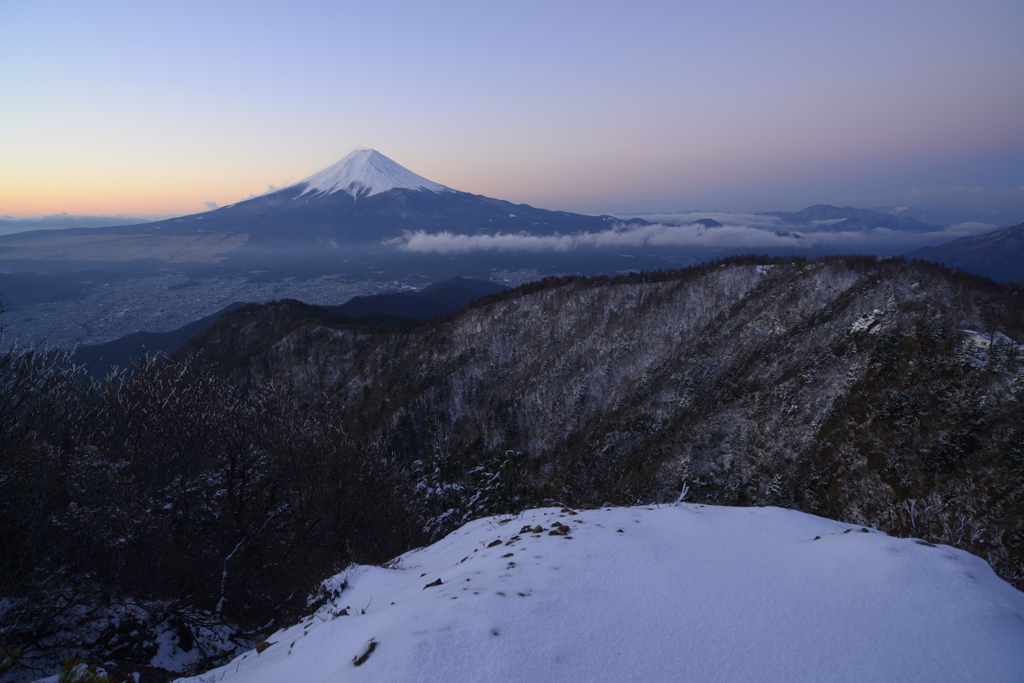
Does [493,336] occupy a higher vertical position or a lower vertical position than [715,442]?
higher

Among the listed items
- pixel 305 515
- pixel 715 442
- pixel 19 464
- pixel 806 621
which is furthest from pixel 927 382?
pixel 19 464

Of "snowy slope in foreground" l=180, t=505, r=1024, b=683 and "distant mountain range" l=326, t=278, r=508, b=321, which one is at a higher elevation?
"snowy slope in foreground" l=180, t=505, r=1024, b=683

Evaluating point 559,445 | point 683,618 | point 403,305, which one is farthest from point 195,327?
point 683,618

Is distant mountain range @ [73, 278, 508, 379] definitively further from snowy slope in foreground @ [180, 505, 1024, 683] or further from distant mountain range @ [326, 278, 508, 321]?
snowy slope in foreground @ [180, 505, 1024, 683]

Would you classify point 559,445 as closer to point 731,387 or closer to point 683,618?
point 731,387

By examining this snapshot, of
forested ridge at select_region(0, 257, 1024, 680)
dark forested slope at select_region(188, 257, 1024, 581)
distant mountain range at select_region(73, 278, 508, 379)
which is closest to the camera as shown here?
forested ridge at select_region(0, 257, 1024, 680)

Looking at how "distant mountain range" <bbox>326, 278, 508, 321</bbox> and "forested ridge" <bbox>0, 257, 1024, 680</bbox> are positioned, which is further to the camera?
"distant mountain range" <bbox>326, 278, 508, 321</bbox>

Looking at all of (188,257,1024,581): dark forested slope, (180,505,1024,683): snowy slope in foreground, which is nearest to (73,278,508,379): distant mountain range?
(188,257,1024,581): dark forested slope

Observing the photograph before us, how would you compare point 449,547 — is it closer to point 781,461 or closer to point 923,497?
point 923,497

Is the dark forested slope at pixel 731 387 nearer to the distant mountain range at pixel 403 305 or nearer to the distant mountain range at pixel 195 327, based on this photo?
the distant mountain range at pixel 195 327
